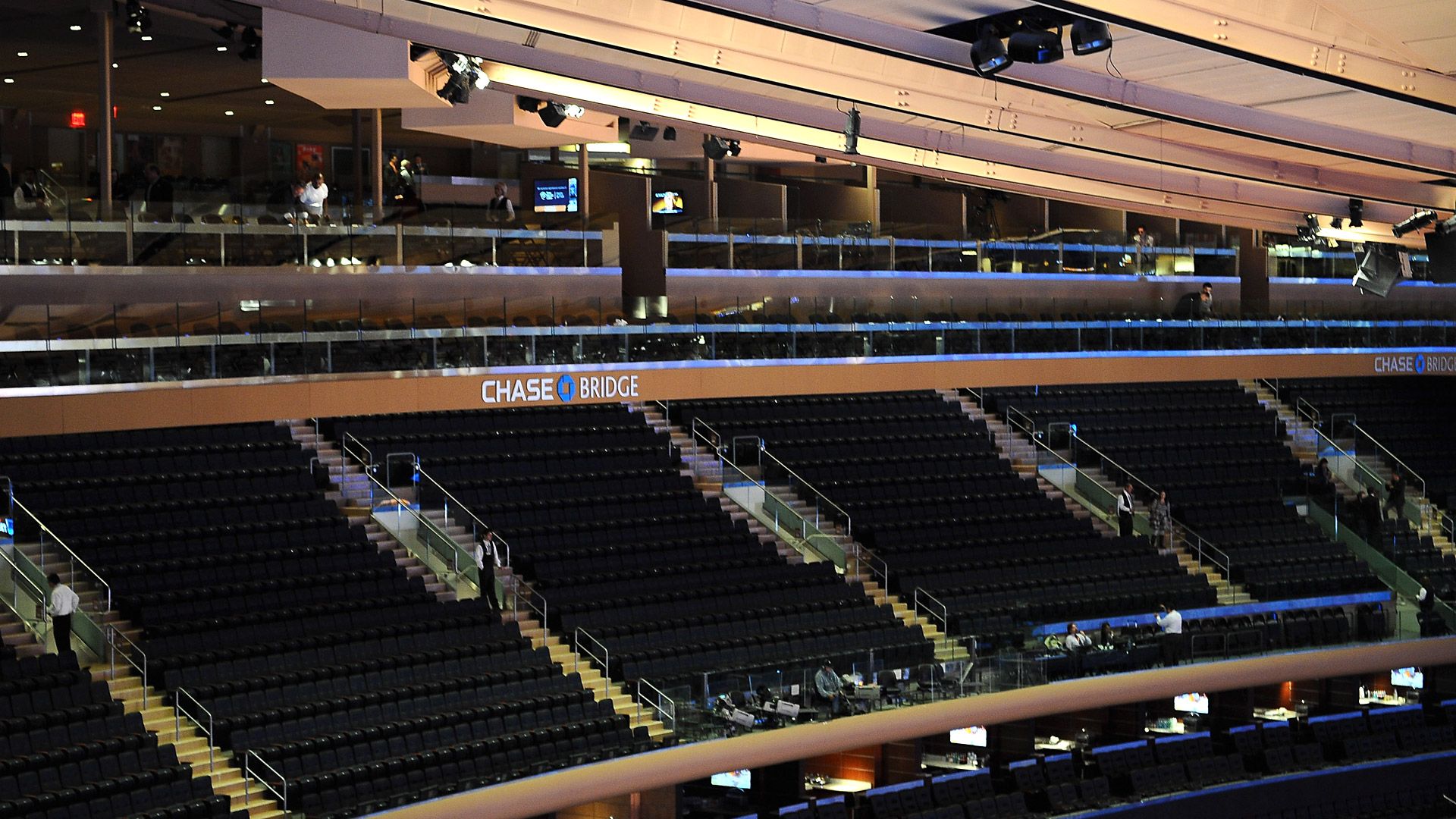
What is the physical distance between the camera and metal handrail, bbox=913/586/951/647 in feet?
66.6

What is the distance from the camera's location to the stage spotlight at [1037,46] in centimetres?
888

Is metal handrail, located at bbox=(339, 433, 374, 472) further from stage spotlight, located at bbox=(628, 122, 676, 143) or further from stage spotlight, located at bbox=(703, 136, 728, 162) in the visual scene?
stage spotlight, located at bbox=(703, 136, 728, 162)

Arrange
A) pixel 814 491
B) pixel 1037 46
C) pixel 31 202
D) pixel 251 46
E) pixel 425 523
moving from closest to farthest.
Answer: pixel 1037 46
pixel 31 202
pixel 251 46
pixel 425 523
pixel 814 491

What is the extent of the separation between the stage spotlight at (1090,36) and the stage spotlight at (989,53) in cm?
58

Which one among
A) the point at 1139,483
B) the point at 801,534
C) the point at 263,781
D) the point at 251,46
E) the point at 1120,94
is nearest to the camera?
the point at 1120,94

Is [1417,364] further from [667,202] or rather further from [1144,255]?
[667,202]

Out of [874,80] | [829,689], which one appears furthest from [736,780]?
[874,80]

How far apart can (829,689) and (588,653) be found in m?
2.77

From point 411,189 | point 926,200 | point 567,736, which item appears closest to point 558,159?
point 411,189

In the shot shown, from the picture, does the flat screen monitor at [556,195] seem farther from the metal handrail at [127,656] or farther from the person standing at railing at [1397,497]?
the person standing at railing at [1397,497]

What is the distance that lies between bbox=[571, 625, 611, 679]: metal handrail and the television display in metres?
2.69

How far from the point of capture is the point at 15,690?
1367 cm

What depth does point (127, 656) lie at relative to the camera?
1495 cm

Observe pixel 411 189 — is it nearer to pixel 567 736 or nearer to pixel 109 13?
pixel 109 13
